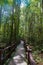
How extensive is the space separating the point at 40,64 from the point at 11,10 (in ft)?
51.3

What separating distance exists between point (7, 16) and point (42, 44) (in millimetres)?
9877

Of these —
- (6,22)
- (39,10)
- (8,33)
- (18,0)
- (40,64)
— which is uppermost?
(18,0)

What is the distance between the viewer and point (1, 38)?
25484mm

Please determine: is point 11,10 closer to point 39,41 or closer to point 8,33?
point 8,33

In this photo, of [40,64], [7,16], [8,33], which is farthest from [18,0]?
[40,64]

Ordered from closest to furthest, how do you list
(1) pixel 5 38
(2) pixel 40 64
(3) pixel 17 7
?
(2) pixel 40 64 < (1) pixel 5 38 < (3) pixel 17 7

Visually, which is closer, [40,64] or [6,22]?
[40,64]

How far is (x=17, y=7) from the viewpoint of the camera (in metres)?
28.0

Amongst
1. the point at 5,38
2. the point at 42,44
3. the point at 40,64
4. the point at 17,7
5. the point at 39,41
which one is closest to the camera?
the point at 40,64

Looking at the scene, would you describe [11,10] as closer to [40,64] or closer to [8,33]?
[8,33]

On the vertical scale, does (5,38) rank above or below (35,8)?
below

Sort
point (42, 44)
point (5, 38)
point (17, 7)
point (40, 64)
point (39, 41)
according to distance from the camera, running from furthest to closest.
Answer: point (17, 7) → point (5, 38) → point (39, 41) → point (42, 44) → point (40, 64)

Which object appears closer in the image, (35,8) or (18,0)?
(35,8)

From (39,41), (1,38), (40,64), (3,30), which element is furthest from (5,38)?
(40,64)
